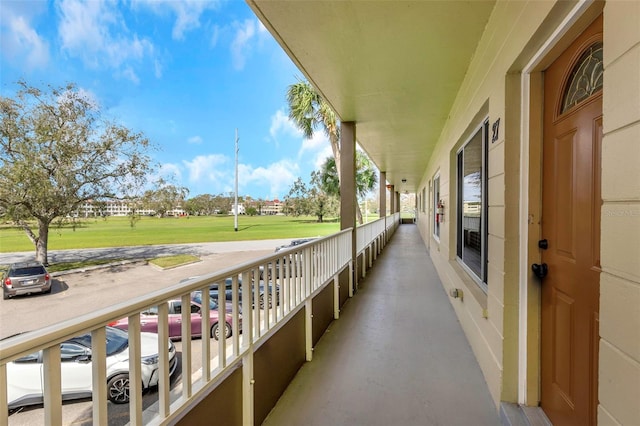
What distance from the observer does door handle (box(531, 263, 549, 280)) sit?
1.54 metres

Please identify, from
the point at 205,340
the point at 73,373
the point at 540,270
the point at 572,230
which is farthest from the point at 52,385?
the point at 540,270

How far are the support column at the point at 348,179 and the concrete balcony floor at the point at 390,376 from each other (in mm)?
1307

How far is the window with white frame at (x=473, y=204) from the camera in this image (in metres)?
2.69

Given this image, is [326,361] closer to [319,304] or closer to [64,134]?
[319,304]

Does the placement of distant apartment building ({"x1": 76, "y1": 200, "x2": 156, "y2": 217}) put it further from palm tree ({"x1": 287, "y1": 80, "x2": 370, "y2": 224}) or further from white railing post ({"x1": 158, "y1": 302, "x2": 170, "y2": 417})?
white railing post ({"x1": 158, "y1": 302, "x2": 170, "y2": 417})

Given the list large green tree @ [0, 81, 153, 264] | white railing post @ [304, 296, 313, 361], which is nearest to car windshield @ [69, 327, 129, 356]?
white railing post @ [304, 296, 313, 361]

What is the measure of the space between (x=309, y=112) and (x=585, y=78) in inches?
353

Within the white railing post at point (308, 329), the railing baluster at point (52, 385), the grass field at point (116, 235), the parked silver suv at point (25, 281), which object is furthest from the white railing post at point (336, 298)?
the grass field at point (116, 235)

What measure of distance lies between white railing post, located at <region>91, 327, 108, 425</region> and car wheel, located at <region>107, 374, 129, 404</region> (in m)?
0.17

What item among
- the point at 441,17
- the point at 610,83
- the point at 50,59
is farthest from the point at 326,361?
the point at 50,59

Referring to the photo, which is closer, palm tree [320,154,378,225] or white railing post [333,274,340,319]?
white railing post [333,274,340,319]

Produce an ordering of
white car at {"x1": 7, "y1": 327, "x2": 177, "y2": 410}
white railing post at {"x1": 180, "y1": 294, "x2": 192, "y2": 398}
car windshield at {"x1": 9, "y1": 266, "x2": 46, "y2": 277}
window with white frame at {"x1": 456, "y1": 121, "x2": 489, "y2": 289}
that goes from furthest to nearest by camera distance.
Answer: car windshield at {"x1": 9, "y1": 266, "x2": 46, "y2": 277}, window with white frame at {"x1": 456, "y1": 121, "x2": 489, "y2": 289}, white railing post at {"x1": 180, "y1": 294, "x2": 192, "y2": 398}, white car at {"x1": 7, "y1": 327, "x2": 177, "y2": 410}

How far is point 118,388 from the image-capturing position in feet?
3.16

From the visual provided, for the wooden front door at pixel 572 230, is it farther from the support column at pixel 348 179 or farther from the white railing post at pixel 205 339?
the support column at pixel 348 179
